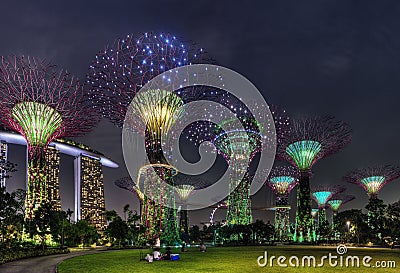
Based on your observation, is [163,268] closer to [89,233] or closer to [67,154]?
[89,233]

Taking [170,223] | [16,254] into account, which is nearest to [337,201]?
[170,223]

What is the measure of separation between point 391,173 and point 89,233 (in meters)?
43.6

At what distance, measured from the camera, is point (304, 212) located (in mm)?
49406

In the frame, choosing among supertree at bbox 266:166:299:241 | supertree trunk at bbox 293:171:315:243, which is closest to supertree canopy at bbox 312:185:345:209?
supertree at bbox 266:166:299:241

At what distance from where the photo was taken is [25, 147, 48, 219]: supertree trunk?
3801 cm

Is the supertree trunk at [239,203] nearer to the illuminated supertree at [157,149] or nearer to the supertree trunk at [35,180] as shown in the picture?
the illuminated supertree at [157,149]

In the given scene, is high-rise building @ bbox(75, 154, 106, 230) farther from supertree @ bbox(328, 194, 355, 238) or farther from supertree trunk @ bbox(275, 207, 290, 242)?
supertree @ bbox(328, 194, 355, 238)

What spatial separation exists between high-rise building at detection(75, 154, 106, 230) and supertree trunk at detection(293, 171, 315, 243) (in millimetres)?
49214

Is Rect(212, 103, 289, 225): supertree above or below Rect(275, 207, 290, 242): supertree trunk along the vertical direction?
above

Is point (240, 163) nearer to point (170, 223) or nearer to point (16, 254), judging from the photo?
point (170, 223)

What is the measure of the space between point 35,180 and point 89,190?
5712cm

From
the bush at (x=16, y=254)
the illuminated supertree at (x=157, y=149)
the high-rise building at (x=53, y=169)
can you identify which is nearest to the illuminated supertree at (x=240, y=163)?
the illuminated supertree at (x=157, y=149)

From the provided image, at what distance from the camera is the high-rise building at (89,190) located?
89.9m

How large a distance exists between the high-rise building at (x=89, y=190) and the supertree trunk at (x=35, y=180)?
50.4 m
